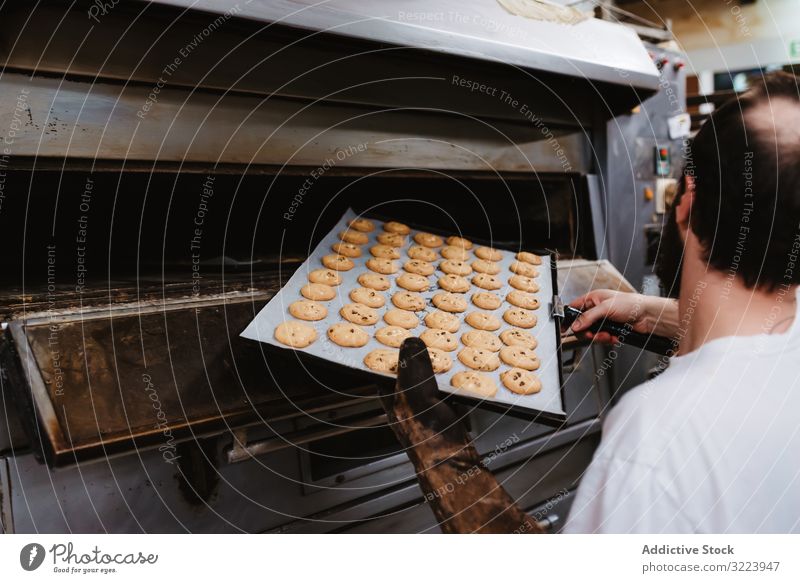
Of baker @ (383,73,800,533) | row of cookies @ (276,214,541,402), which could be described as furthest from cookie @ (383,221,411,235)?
baker @ (383,73,800,533)

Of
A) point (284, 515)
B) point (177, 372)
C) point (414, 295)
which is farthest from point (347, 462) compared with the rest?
point (177, 372)

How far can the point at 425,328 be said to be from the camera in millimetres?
1359

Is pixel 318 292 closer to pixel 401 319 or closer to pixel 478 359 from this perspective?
pixel 401 319

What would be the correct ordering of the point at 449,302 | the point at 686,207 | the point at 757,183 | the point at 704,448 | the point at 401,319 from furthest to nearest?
the point at 449,302 < the point at 401,319 < the point at 686,207 < the point at 757,183 < the point at 704,448

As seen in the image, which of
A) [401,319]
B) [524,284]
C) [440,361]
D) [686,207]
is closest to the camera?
[686,207]

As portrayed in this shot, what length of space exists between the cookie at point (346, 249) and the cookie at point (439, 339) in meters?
0.37

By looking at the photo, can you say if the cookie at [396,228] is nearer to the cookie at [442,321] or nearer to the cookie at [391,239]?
the cookie at [391,239]

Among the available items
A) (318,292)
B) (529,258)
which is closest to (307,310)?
(318,292)

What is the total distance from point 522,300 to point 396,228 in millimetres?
484

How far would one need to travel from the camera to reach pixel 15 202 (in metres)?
1.26

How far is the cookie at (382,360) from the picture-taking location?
113cm

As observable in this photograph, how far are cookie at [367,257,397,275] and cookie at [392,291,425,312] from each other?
10 cm

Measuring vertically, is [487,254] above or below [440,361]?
above

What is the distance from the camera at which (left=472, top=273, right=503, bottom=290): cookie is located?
155 centimetres
